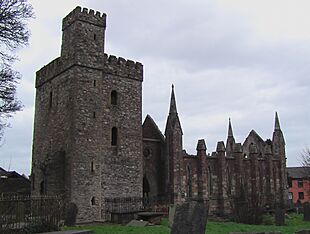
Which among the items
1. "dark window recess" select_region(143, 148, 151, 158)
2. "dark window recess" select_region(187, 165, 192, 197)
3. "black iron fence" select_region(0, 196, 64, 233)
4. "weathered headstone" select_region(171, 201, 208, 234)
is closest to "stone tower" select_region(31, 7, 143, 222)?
"dark window recess" select_region(143, 148, 151, 158)

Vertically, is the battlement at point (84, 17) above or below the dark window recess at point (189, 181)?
above

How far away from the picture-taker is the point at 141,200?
96.5 ft

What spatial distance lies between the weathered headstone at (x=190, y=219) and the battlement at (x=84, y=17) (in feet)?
66.6

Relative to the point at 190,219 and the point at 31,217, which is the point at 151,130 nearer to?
the point at 31,217

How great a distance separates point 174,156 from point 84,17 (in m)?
12.6

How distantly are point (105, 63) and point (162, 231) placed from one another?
623 inches

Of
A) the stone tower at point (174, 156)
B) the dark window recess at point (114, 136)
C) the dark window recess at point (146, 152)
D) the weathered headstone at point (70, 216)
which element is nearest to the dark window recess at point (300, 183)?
the stone tower at point (174, 156)

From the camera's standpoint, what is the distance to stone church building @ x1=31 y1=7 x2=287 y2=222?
26530 millimetres

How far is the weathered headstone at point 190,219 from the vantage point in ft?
35.4

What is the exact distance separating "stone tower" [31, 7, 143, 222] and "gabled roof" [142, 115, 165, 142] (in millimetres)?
4006

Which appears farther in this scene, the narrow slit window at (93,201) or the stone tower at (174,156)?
the stone tower at (174,156)

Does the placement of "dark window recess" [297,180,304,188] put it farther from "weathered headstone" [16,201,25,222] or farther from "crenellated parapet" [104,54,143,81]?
"weathered headstone" [16,201,25,222]

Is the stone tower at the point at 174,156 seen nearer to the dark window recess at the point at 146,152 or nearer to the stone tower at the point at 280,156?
the dark window recess at the point at 146,152

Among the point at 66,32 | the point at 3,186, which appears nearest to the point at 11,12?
the point at 66,32
